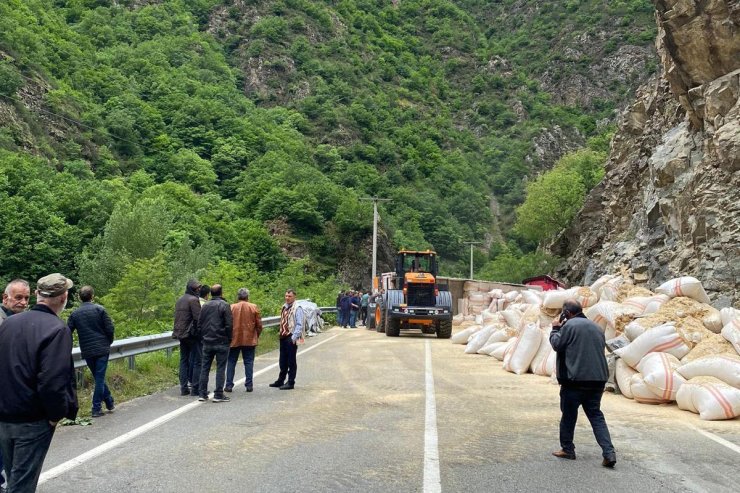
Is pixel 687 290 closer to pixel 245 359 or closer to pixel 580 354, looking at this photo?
pixel 580 354

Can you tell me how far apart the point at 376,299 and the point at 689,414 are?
21888 mm

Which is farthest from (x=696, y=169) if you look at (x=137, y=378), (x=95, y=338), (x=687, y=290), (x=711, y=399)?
(x=95, y=338)

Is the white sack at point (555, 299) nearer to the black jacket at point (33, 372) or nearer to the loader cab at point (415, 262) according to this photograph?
the loader cab at point (415, 262)

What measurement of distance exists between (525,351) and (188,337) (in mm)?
7212

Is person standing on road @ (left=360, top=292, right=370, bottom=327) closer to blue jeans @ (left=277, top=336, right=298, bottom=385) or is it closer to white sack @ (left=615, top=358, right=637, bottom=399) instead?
blue jeans @ (left=277, top=336, right=298, bottom=385)

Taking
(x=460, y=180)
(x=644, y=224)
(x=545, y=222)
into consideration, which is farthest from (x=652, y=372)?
(x=460, y=180)

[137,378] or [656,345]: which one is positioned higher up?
[656,345]

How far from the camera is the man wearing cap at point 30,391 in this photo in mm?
3988

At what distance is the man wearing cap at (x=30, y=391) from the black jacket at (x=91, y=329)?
527 centimetres

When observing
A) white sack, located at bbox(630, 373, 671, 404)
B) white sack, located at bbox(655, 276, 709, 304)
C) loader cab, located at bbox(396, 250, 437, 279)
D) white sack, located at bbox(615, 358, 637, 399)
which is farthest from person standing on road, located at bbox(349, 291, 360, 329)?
white sack, located at bbox(630, 373, 671, 404)

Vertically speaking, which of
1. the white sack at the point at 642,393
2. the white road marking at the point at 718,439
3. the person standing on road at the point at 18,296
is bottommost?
the white road marking at the point at 718,439

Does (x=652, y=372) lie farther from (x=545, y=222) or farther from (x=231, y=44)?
(x=231, y=44)

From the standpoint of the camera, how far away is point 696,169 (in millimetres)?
28875

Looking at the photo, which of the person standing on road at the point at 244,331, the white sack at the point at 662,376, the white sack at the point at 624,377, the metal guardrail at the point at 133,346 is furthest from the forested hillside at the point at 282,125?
the white sack at the point at 662,376
